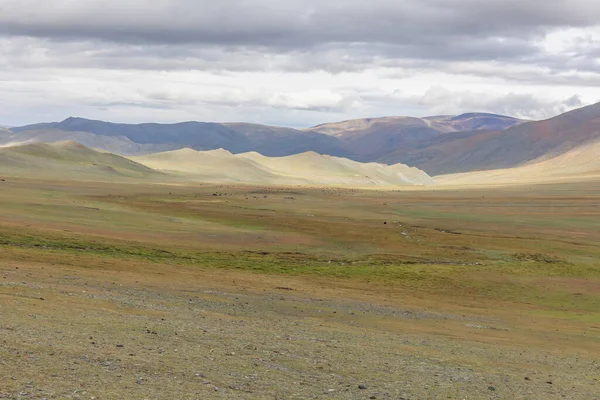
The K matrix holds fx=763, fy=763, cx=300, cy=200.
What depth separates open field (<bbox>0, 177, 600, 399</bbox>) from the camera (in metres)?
19.7

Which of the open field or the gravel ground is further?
the open field

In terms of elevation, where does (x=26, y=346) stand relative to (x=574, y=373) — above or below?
above

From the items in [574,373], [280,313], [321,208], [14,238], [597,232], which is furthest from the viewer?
[321,208]

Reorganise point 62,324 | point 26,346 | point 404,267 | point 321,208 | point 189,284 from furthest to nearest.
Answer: point 321,208 < point 404,267 < point 189,284 < point 62,324 < point 26,346

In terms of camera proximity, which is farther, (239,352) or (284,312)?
(284,312)

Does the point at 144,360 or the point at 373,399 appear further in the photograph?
the point at 144,360

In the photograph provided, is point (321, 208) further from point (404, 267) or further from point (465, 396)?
point (465, 396)

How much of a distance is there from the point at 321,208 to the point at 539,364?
113 m

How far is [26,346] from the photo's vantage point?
20062 mm

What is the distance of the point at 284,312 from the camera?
34.6 meters

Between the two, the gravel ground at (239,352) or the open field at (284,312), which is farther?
the open field at (284,312)

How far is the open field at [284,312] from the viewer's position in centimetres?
1970

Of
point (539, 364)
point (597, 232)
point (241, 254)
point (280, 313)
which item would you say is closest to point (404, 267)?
point (241, 254)

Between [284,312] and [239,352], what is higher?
[239,352]
